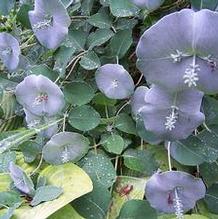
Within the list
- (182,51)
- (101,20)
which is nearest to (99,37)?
(101,20)

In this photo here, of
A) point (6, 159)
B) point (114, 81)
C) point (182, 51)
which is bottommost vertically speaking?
point (6, 159)

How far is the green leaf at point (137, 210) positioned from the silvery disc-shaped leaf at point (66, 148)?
94 mm

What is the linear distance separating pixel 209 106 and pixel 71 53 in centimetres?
19

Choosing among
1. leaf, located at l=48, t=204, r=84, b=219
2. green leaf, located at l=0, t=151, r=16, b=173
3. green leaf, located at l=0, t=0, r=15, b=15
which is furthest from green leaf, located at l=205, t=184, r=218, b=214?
green leaf, located at l=0, t=0, r=15, b=15

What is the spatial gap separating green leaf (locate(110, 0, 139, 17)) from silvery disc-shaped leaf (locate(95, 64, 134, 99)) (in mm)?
78

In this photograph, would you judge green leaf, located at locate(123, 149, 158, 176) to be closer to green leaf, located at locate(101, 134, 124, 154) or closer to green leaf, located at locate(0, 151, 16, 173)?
green leaf, located at locate(101, 134, 124, 154)

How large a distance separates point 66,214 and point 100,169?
0.07 metres

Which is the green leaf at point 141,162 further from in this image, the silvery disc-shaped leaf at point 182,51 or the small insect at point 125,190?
the silvery disc-shaped leaf at point 182,51

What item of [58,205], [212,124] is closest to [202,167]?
[212,124]

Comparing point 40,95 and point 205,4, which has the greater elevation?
point 205,4

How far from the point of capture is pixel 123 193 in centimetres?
65

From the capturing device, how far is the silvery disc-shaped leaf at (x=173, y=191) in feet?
1.88

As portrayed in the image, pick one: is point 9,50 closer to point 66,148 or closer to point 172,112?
point 66,148

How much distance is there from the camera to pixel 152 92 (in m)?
0.55
